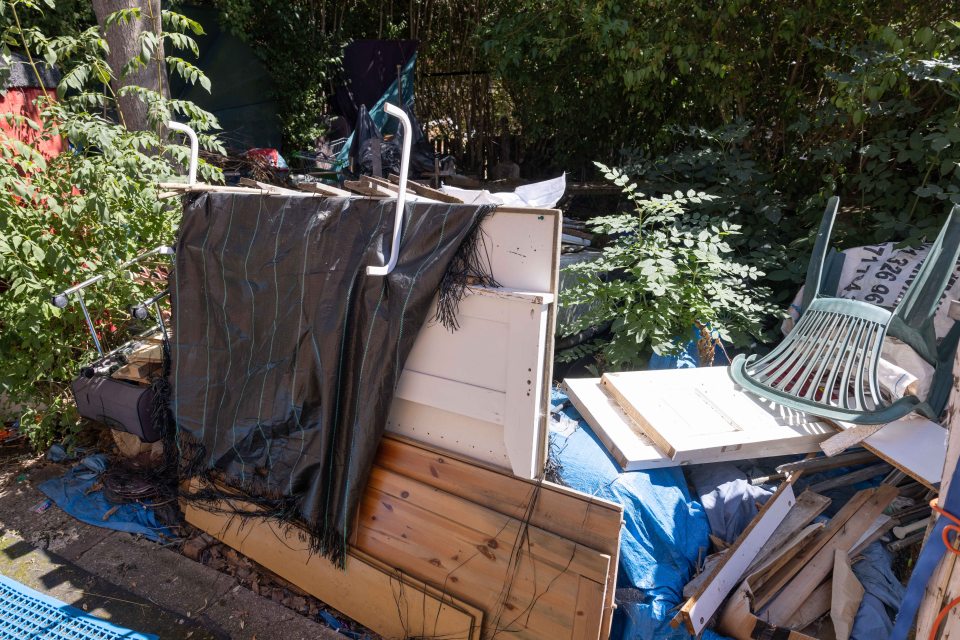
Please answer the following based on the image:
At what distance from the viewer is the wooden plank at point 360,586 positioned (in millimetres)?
2371

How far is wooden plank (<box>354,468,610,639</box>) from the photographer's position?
2.16 meters

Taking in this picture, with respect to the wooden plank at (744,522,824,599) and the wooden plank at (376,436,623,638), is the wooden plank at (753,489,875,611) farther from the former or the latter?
the wooden plank at (376,436,623,638)

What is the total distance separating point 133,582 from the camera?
113 inches

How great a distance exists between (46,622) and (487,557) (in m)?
1.83

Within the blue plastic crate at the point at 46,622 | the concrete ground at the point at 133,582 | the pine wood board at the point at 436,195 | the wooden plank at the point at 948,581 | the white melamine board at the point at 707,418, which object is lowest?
the concrete ground at the point at 133,582

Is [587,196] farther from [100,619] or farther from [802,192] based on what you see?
[100,619]

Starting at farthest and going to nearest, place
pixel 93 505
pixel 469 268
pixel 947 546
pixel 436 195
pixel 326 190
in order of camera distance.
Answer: pixel 93 505
pixel 326 190
pixel 436 195
pixel 469 268
pixel 947 546

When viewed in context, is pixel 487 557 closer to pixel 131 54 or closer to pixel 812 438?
pixel 812 438

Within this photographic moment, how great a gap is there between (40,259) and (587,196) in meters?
5.29

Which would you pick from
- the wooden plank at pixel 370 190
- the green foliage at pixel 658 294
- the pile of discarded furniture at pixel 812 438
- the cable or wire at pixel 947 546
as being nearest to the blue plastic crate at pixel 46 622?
the wooden plank at pixel 370 190

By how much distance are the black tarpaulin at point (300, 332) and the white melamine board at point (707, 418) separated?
1.18 metres

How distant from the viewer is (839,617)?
90.7 inches

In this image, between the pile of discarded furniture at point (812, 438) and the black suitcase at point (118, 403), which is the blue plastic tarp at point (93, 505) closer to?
the black suitcase at point (118, 403)

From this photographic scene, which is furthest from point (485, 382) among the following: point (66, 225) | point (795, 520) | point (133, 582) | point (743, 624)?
point (66, 225)
